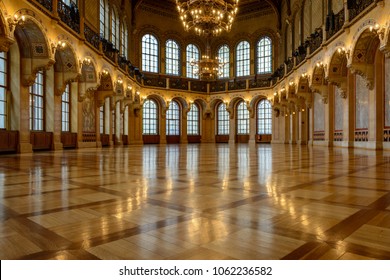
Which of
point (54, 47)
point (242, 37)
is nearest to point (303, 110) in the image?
point (242, 37)

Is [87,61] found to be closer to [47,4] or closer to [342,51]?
[47,4]

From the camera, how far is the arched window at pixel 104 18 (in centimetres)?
2330

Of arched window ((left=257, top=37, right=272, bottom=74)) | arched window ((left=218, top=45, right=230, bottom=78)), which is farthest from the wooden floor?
arched window ((left=218, top=45, right=230, bottom=78))

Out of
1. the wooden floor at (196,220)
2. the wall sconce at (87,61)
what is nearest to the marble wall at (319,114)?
the wall sconce at (87,61)

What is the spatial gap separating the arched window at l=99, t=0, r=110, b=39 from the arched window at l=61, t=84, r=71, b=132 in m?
6.40

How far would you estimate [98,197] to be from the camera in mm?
3686

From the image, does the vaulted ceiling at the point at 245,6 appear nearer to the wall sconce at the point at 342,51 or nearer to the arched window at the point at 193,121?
the arched window at the point at 193,121

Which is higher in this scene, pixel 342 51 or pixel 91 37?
pixel 91 37

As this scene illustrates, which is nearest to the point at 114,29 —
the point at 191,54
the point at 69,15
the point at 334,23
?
the point at 69,15

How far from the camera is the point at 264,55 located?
36969mm

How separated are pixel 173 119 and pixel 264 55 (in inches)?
523

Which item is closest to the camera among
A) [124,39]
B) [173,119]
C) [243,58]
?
[124,39]

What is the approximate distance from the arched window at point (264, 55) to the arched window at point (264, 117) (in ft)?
12.6

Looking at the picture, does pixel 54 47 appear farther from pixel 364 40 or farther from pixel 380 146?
pixel 380 146
